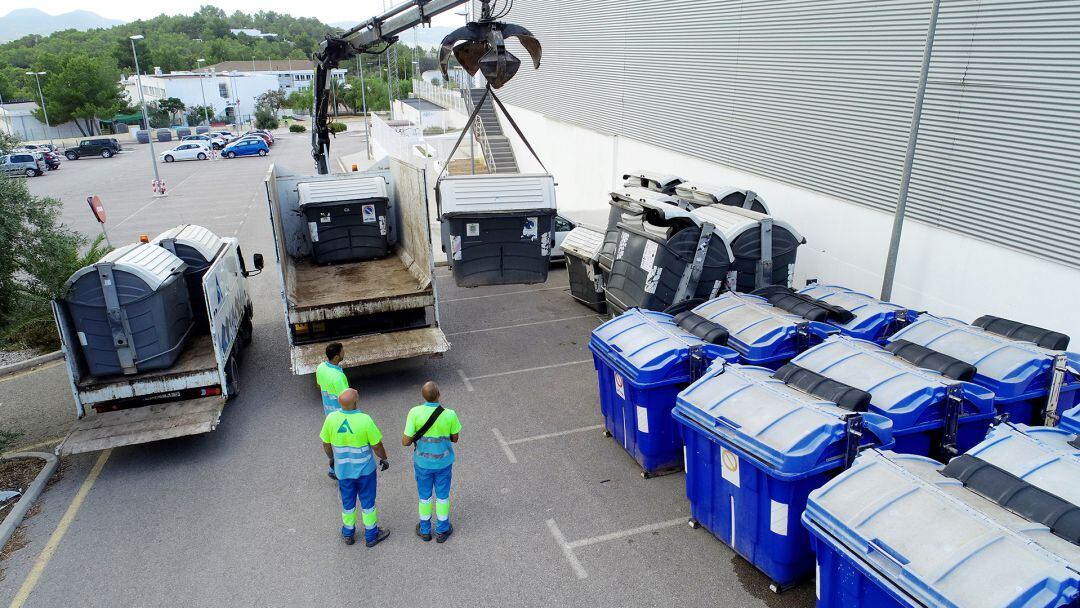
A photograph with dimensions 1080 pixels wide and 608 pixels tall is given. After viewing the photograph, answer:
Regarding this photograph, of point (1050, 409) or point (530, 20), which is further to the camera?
Result: point (530, 20)

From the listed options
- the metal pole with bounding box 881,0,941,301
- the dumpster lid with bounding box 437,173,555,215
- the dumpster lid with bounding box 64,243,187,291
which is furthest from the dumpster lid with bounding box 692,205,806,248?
the dumpster lid with bounding box 64,243,187,291

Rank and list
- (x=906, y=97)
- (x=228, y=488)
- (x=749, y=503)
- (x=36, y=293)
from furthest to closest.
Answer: (x=906, y=97), (x=36, y=293), (x=228, y=488), (x=749, y=503)

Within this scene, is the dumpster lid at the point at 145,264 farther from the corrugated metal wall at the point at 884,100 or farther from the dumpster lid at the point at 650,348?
the corrugated metal wall at the point at 884,100

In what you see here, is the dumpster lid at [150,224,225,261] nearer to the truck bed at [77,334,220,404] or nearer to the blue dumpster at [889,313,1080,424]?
the truck bed at [77,334,220,404]

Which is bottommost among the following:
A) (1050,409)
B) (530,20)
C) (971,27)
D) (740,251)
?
(1050,409)

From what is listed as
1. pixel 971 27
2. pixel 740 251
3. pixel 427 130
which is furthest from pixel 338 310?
pixel 427 130

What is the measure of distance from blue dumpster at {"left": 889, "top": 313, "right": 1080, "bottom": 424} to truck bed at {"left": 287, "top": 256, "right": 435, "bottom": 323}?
6.54 metres

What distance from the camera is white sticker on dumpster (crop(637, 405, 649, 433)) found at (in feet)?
22.9

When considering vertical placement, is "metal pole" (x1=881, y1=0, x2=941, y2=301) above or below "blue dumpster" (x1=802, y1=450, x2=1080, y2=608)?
above

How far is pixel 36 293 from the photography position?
7.84 meters

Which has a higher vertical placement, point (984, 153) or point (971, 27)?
point (971, 27)

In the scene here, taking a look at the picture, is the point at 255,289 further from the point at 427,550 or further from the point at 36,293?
the point at 427,550

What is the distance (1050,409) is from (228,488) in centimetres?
815

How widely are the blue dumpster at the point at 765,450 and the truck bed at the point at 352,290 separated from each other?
16.6ft
